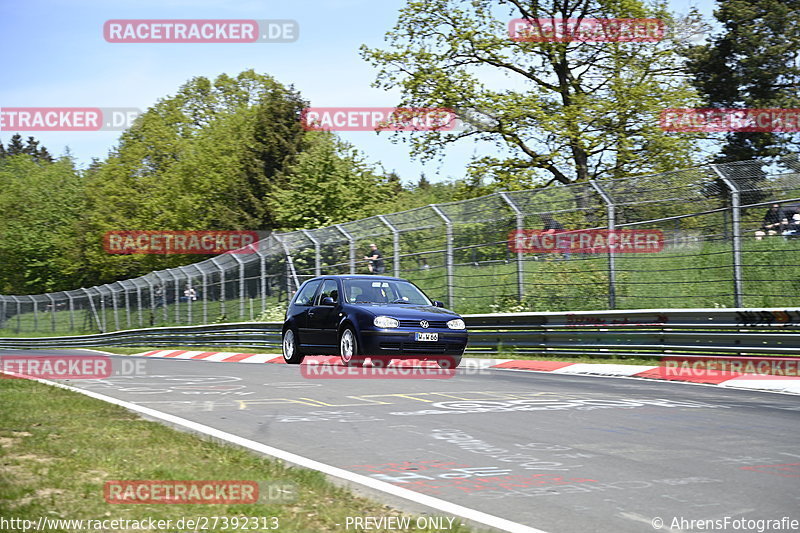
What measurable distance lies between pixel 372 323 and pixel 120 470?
8.30 metres

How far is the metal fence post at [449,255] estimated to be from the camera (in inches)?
826

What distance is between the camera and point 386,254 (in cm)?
2316

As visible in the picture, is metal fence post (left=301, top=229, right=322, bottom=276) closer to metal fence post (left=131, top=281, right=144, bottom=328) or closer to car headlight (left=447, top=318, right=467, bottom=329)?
car headlight (left=447, top=318, right=467, bottom=329)

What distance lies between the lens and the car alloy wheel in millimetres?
17720

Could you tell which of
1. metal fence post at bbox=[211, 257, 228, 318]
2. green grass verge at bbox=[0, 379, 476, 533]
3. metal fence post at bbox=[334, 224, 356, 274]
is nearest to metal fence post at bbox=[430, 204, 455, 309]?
metal fence post at bbox=[334, 224, 356, 274]

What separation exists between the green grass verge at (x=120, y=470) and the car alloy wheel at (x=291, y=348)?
25.1 ft

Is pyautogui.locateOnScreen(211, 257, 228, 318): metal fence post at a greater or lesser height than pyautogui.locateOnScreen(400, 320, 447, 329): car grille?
greater

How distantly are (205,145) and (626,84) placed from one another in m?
44.8

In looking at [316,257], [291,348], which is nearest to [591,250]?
[291,348]

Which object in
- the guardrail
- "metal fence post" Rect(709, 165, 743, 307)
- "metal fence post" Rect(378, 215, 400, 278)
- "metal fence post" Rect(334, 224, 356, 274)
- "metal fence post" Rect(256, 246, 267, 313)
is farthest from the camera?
"metal fence post" Rect(256, 246, 267, 313)

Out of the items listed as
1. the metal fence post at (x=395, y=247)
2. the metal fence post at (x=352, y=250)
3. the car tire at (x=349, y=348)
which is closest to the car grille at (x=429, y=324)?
the car tire at (x=349, y=348)

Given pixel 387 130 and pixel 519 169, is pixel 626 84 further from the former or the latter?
pixel 387 130

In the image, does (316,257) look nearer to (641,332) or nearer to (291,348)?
(291,348)

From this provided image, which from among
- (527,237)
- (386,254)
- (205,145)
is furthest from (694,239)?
(205,145)
